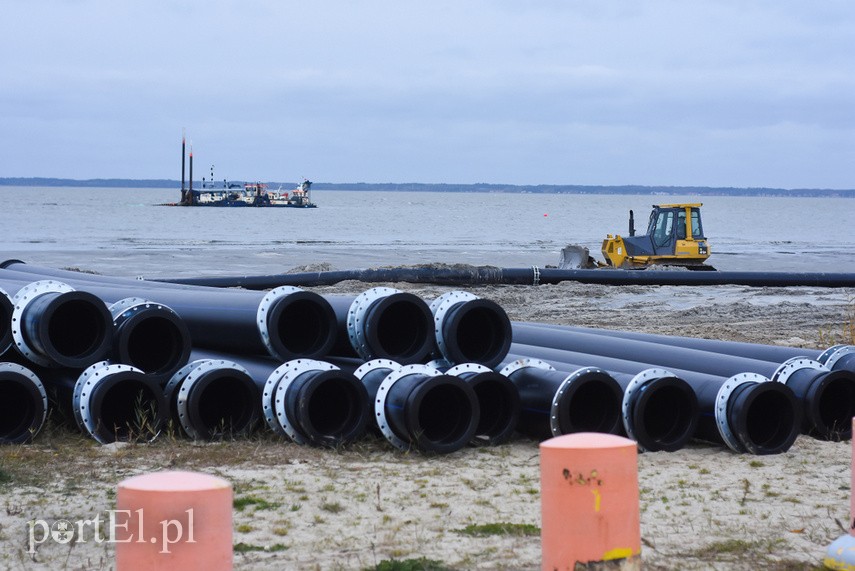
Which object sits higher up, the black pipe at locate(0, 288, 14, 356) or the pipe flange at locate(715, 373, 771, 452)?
the black pipe at locate(0, 288, 14, 356)

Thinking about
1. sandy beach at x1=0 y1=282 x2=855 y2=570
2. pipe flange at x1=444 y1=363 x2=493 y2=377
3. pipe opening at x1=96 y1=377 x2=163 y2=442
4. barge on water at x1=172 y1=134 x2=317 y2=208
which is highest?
barge on water at x1=172 y1=134 x2=317 y2=208

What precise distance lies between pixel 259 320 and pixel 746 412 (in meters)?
4.00

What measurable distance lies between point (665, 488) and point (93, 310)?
4.72 meters

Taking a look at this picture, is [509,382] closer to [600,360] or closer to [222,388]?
[600,360]

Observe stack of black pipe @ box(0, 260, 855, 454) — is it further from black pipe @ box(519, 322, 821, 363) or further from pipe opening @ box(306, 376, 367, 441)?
Result: black pipe @ box(519, 322, 821, 363)

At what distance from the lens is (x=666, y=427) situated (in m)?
8.82

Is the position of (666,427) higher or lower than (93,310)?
lower

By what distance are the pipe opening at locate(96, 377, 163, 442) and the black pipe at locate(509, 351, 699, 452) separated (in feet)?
11.1

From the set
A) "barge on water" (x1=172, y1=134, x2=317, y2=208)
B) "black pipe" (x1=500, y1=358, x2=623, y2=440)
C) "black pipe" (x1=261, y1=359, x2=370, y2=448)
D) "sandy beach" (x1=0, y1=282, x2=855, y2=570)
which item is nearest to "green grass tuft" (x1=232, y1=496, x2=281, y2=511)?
"sandy beach" (x1=0, y1=282, x2=855, y2=570)

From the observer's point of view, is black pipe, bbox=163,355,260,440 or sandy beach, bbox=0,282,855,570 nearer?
sandy beach, bbox=0,282,855,570

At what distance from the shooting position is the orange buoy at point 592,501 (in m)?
3.99

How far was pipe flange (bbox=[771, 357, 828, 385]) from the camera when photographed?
924cm

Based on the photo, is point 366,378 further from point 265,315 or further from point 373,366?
point 265,315

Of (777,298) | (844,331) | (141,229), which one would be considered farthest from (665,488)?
(141,229)
